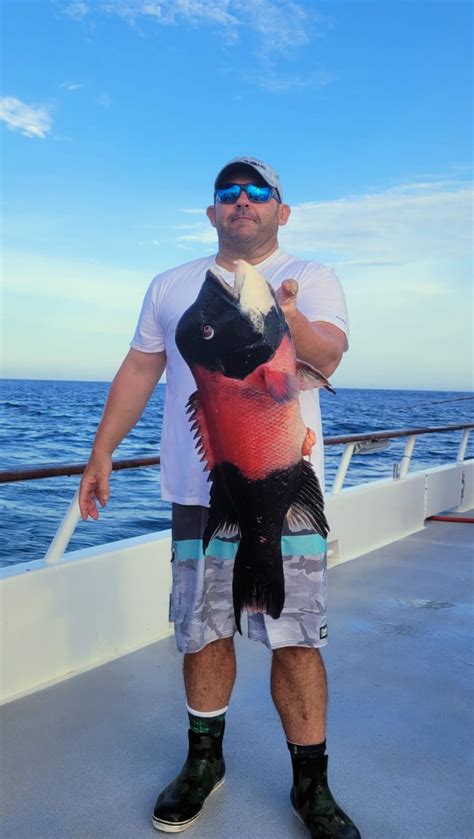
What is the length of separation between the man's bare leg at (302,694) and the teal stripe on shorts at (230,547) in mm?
295

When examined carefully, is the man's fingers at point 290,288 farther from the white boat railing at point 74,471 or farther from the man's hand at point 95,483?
the white boat railing at point 74,471

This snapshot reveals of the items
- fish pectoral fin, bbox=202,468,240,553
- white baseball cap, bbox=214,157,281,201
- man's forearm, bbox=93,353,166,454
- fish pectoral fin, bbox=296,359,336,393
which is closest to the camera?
fish pectoral fin, bbox=296,359,336,393

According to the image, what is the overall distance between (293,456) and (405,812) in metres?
1.30

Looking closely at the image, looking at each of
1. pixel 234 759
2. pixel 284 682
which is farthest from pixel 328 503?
pixel 284 682

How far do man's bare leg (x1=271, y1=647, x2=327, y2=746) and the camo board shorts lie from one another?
58mm

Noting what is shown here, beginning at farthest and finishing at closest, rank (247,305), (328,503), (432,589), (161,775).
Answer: (328,503)
(432,589)
(161,775)
(247,305)

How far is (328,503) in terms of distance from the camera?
16.5 feet

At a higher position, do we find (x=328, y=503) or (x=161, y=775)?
(x=328, y=503)

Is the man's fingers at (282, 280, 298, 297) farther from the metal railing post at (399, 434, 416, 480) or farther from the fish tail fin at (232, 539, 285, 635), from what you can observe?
the metal railing post at (399, 434, 416, 480)

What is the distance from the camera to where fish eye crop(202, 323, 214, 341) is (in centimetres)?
144

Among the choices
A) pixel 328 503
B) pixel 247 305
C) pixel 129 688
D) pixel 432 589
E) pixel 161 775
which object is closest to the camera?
pixel 247 305

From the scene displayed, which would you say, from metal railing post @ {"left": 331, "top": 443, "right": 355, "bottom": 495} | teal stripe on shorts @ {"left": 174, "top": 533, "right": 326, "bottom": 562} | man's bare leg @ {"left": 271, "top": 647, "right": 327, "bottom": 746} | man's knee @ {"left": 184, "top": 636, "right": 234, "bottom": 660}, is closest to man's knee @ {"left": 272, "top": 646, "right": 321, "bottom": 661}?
man's bare leg @ {"left": 271, "top": 647, "right": 327, "bottom": 746}

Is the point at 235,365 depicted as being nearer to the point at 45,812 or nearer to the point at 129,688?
the point at 45,812

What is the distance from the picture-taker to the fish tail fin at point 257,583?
5.56 feet
